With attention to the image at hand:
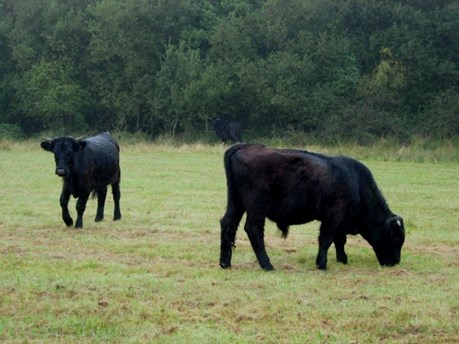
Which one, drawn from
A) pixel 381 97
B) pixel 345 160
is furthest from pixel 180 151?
pixel 345 160

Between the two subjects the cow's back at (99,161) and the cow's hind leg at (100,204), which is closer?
the cow's back at (99,161)

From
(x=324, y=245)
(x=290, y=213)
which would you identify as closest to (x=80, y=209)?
(x=290, y=213)

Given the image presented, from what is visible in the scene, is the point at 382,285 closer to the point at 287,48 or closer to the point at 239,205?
the point at 239,205

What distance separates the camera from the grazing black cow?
51438mm

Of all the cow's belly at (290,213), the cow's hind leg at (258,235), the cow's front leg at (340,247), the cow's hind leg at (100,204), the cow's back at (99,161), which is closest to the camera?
the cow's hind leg at (258,235)

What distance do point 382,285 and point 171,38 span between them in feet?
165

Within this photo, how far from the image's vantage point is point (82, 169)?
14.9m

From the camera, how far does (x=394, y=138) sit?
47688 mm

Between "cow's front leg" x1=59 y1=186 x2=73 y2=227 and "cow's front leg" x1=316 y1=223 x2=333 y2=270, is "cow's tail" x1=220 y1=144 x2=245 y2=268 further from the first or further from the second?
"cow's front leg" x1=59 y1=186 x2=73 y2=227

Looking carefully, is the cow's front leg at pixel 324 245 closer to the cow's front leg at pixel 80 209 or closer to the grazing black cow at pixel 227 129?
the cow's front leg at pixel 80 209

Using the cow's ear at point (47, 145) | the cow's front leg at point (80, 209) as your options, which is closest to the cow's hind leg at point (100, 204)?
the cow's front leg at point (80, 209)

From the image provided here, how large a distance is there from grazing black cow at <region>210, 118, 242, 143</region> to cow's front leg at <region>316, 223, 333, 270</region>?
40.1 meters

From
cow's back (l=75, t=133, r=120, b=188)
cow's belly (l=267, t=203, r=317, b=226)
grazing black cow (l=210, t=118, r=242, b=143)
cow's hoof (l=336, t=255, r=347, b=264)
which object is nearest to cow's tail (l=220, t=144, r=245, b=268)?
cow's belly (l=267, t=203, r=317, b=226)

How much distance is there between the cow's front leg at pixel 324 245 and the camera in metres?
10.6
